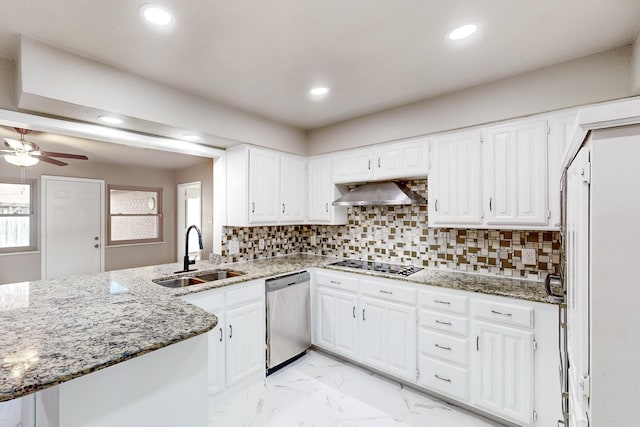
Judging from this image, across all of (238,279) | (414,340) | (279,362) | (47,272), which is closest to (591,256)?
(414,340)

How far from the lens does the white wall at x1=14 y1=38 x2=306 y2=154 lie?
5.59 feet

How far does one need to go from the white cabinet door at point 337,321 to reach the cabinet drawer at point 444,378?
650 mm

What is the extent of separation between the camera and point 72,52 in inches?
71.4

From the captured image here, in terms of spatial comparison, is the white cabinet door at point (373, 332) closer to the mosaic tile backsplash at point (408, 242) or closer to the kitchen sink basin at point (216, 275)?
the mosaic tile backsplash at point (408, 242)

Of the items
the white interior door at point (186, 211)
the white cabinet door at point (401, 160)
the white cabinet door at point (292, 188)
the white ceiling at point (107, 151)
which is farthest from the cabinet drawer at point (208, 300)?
the white interior door at point (186, 211)

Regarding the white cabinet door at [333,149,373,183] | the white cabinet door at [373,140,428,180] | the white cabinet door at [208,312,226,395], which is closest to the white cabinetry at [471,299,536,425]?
the white cabinet door at [373,140,428,180]

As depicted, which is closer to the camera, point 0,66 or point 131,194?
point 0,66

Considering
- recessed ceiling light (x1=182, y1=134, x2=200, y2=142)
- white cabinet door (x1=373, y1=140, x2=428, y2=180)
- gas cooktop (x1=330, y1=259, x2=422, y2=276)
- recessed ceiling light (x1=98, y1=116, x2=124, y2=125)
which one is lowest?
gas cooktop (x1=330, y1=259, x2=422, y2=276)

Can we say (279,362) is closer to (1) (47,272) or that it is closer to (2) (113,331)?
(2) (113,331)

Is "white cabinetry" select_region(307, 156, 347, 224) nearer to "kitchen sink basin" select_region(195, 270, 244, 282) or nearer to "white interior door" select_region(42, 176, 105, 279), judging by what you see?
"kitchen sink basin" select_region(195, 270, 244, 282)

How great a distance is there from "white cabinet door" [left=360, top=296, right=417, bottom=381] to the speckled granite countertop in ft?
1.48

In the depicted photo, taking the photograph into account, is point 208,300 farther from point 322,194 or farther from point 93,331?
point 322,194

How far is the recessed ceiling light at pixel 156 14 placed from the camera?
56.8 inches

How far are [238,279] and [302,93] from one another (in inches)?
65.5
